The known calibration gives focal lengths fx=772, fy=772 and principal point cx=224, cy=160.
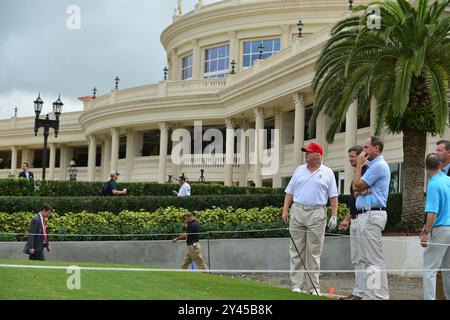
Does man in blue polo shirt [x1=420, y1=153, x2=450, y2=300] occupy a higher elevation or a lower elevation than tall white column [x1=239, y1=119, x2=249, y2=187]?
lower

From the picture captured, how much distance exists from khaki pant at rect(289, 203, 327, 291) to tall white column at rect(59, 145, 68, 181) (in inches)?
1906

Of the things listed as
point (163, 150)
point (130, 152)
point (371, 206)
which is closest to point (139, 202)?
point (371, 206)

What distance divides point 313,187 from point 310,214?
13.9 inches

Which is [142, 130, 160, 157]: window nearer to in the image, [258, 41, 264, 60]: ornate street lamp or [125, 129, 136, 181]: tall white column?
[125, 129, 136, 181]: tall white column

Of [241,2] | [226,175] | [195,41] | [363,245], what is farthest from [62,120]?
[363,245]

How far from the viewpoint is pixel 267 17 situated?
156ft

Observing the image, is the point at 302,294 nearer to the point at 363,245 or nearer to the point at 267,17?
the point at 363,245

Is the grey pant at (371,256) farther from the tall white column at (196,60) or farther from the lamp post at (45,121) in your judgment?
the tall white column at (196,60)

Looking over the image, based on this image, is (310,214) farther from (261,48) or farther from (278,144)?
(261,48)

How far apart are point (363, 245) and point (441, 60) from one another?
10.1 m

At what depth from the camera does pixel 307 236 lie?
1000cm

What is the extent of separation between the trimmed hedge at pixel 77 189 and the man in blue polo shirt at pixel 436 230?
51.1ft

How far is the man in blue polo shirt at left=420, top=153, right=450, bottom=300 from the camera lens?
894cm

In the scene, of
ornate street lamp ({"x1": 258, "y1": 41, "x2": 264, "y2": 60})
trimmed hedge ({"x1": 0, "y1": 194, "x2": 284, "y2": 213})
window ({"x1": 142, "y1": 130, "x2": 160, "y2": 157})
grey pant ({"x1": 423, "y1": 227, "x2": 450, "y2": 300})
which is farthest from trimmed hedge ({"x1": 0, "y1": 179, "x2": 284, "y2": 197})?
window ({"x1": 142, "y1": 130, "x2": 160, "y2": 157})
